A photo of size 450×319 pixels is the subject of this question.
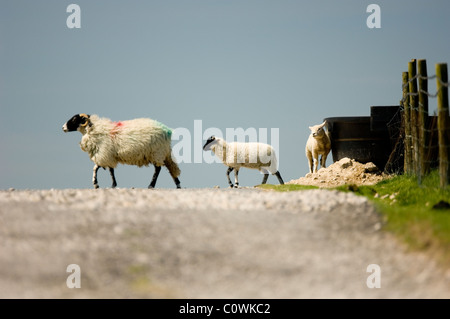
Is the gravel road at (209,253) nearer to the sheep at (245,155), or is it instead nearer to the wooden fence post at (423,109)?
the wooden fence post at (423,109)

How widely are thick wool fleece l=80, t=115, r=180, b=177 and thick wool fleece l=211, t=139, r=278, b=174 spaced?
194 cm

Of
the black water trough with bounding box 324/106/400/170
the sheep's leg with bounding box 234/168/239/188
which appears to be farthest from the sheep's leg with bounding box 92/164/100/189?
the black water trough with bounding box 324/106/400/170

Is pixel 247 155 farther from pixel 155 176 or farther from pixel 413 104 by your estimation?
pixel 413 104

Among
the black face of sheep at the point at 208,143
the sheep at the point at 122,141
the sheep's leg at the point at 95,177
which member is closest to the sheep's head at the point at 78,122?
the sheep at the point at 122,141

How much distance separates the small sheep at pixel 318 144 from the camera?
19812 millimetres

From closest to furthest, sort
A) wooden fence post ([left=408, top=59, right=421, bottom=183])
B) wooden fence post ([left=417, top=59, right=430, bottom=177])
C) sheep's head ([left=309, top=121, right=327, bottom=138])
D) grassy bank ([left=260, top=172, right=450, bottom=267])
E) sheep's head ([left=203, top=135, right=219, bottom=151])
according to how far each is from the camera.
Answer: grassy bank ([left=260, top=172, right=450, bottom=267])
wooden fence post ([left=417, top=59, right=430, bottom=177])
wooden fence post ([left=408, top=59, right=421, bottom=183])
sheep's head ([left=203, top=135, right=219, bottom=151])
sheep's head ([left=309, top=121, right=327, bottom=138])

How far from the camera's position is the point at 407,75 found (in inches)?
609

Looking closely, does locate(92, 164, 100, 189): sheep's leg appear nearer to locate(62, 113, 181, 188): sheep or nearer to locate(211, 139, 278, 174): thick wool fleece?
locate(62, 113, 181, 188): sheep

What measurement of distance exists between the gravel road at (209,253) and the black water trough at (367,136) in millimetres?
11465

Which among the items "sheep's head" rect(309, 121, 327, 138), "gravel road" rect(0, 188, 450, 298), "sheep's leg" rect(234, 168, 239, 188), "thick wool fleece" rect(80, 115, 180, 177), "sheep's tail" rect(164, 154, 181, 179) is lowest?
"gravel road" rect(0, 188, 450, 298)

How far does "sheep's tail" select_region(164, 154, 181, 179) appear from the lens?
675 inches

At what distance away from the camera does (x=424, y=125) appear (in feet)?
43.2
